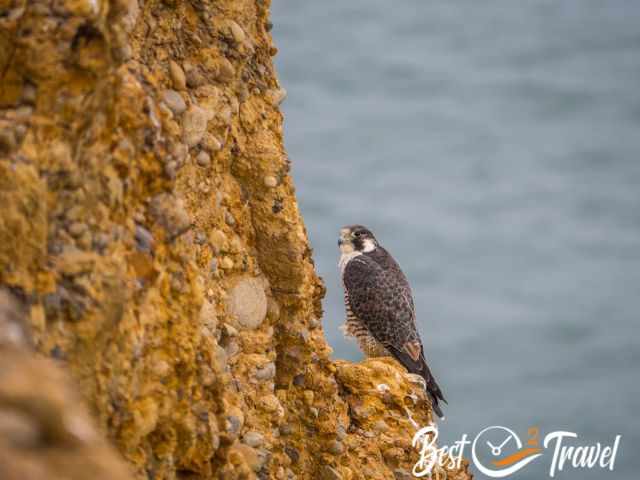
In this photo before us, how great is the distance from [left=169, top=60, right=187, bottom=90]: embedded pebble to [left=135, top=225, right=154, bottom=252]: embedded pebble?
52.8 inches

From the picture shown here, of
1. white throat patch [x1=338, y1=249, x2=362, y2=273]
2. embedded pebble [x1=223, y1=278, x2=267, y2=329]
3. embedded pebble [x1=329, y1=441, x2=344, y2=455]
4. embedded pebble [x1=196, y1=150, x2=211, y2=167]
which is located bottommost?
embedded pebble [x1=329, y1=441, x2=344, y2=455]

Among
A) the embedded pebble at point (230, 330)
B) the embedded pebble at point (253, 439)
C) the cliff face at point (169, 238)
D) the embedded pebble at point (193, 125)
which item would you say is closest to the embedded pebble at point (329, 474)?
the cliff face at point (169, 238)

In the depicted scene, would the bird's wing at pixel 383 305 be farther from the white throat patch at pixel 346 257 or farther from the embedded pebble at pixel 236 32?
the embedded pebble at pixel 236 32

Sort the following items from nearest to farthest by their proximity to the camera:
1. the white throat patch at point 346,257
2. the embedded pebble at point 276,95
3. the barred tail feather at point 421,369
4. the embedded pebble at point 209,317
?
the embedded pebble at point 209,317 → the embedded pebble at point 276,95 → the barred tail feather at point 421,369 → the white throat patch at point 346,257

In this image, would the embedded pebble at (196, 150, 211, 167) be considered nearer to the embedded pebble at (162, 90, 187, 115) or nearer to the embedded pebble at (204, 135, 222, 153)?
the embedded pebble at (204, 135, 222, 153)

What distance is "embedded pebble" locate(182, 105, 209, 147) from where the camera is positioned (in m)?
5.72

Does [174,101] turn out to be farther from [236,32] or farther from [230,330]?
[230,330]

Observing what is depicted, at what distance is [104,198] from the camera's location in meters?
4.33

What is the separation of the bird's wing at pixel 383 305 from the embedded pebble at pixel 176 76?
21.0ft

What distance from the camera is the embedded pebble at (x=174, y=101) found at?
5.55 m

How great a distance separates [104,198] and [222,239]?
1.87 meters

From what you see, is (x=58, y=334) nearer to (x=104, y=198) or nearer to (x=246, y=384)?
(x=104, y=198)

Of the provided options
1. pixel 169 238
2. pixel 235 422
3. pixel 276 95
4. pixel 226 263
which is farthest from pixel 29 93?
pixel 276 95

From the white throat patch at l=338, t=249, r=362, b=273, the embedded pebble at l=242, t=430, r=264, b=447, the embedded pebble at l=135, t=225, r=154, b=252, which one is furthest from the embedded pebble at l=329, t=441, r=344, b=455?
the white throat patch at l=338, t=249, r=362, b=273
